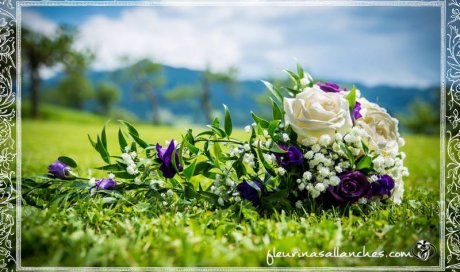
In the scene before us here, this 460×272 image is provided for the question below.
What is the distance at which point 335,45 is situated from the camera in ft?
22.6

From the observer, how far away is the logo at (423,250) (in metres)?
1.81

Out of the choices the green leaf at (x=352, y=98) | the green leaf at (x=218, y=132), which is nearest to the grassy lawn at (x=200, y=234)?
the green leaf at (x=218, y=132)

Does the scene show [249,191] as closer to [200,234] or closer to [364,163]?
[200,234]

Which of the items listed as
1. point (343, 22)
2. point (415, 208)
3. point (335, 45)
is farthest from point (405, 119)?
point (415, 208)

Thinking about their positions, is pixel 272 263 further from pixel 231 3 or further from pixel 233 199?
pixel 231 3

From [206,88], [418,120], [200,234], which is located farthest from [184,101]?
[200,234]

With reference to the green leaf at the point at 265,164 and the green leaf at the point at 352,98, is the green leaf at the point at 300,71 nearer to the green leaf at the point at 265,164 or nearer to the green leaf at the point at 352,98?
the green leaf at the point at 352,98

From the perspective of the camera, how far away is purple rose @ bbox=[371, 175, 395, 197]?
6.82 ft

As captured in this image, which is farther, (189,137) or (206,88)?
(206,88)

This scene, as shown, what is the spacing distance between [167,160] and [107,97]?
88.5 ft

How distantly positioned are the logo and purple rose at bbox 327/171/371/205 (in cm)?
33

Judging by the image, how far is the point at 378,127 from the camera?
7.01 ft

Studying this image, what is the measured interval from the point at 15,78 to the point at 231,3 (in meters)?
1.20

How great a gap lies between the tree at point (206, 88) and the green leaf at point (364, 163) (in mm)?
22748
